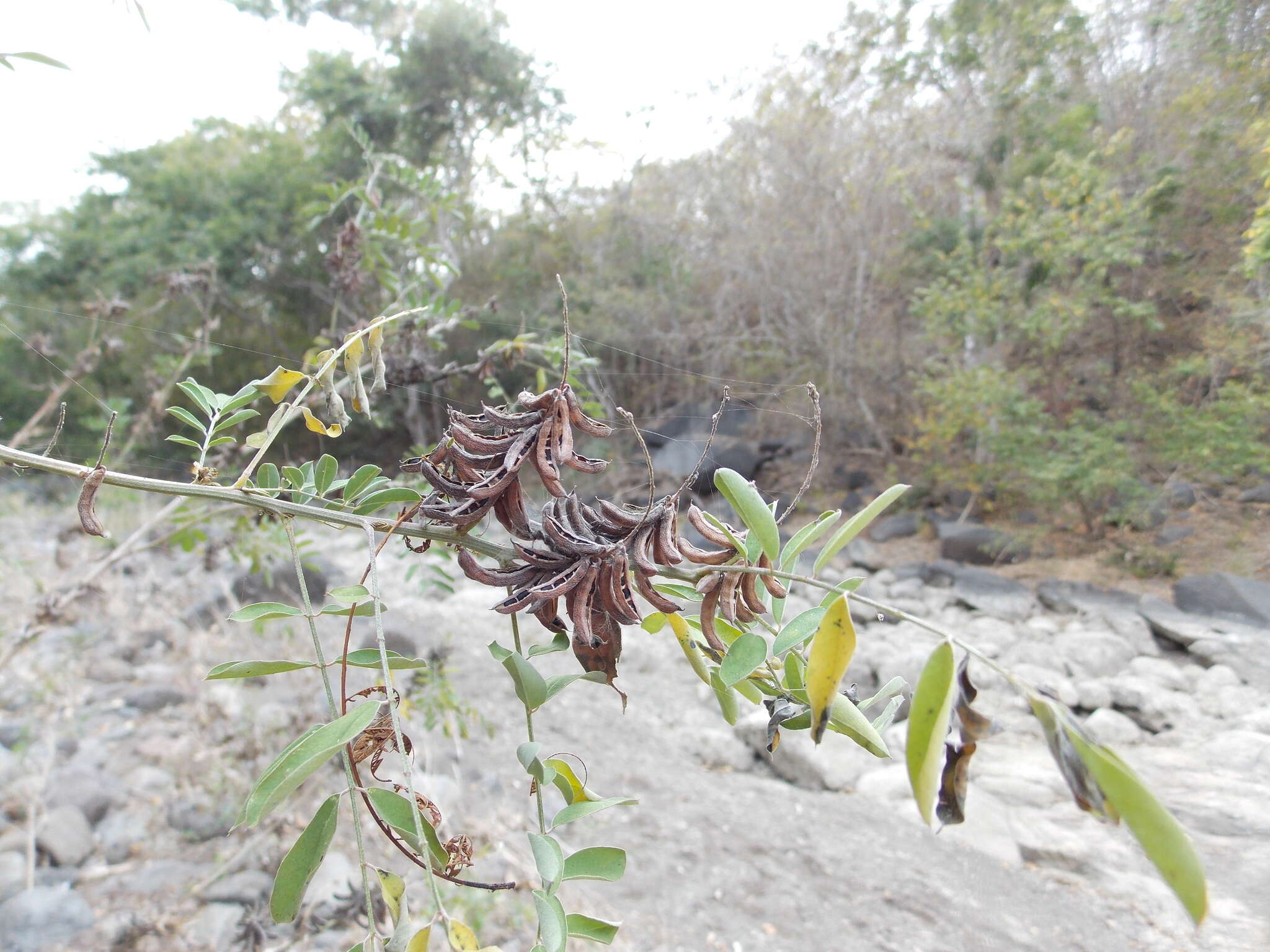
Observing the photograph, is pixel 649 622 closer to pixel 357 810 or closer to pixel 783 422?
pixel 357 810

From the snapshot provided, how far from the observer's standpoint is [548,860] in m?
0.34

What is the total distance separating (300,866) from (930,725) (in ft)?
0.92

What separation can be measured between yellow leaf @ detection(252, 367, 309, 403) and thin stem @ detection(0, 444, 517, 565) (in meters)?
0.06

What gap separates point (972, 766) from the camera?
1.84 m

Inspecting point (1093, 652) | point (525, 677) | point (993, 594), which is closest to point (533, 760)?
point (525, 677)

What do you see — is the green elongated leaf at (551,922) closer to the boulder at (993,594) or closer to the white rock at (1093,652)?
the white rock at (1093,652)

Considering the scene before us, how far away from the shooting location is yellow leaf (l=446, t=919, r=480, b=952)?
280mm

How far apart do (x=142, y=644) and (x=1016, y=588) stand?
11.6 feet

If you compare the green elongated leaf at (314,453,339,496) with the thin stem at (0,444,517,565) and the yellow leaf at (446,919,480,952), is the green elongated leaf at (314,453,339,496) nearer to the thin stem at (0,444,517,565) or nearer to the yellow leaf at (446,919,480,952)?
the thin stem at (0,444,517,565)

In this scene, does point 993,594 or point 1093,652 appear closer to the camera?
point 1093,652

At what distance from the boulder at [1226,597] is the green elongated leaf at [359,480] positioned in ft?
5.79

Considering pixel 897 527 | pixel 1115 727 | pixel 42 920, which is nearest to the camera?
pixel 42 920

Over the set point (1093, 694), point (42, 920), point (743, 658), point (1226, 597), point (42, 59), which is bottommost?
point (42, 920)

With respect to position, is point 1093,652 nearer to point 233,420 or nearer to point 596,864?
point 596,864
